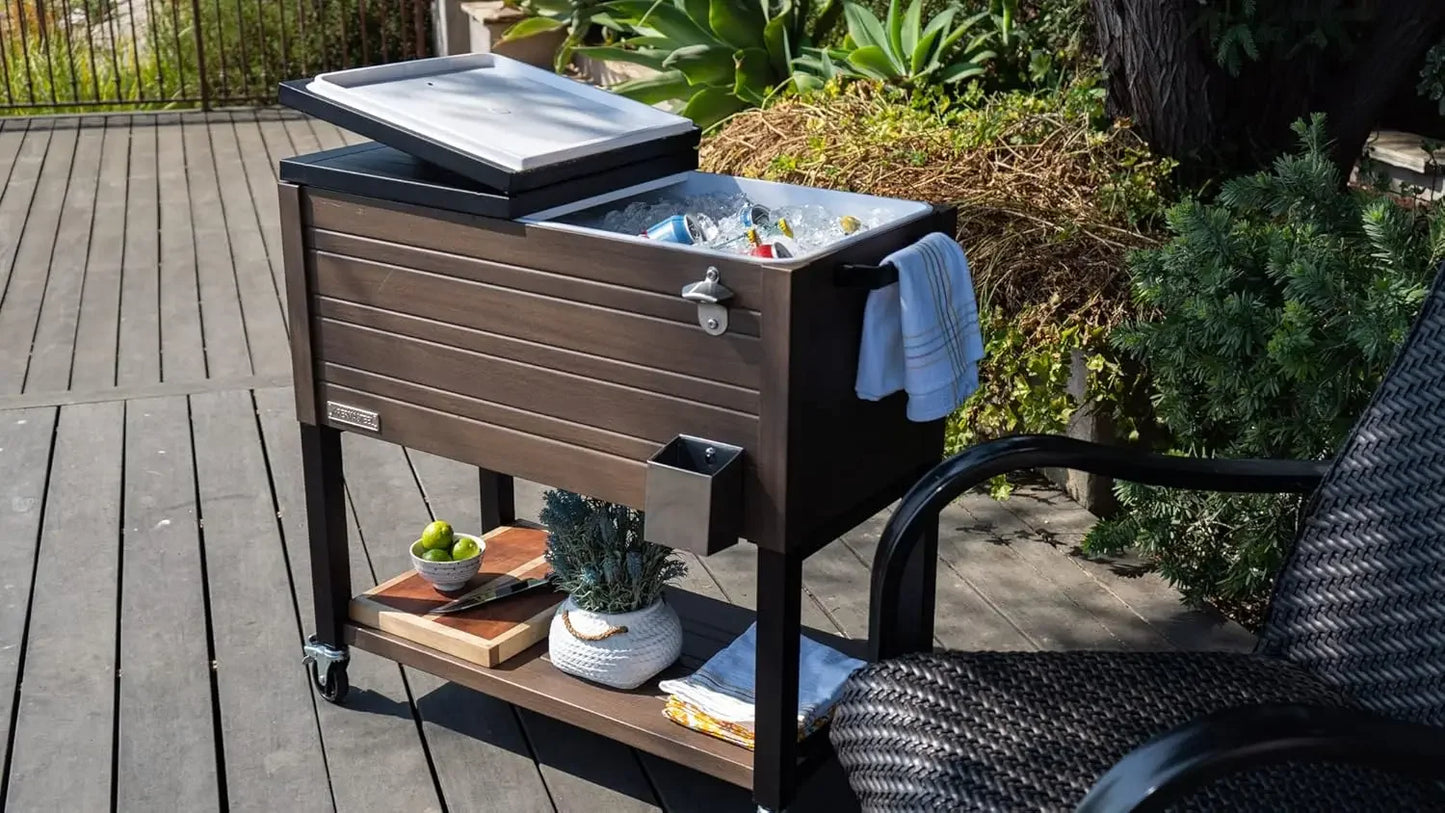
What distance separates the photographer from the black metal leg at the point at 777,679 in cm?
190

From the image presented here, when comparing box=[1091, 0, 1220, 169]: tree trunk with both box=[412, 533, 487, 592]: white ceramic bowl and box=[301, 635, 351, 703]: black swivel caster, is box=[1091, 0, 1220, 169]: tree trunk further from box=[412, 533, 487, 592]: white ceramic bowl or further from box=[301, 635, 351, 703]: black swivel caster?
box=[301, 635, 351, 703]: black swivel caster

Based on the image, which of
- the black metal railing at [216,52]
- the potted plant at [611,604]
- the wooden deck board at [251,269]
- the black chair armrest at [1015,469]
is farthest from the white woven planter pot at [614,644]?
the black metal railing at [216,52]

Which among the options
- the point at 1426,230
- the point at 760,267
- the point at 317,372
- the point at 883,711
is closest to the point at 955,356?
the point at 760,267

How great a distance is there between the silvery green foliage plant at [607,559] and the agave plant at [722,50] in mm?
2908

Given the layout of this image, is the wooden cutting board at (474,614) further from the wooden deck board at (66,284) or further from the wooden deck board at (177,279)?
the wooden deck board at (66,284)

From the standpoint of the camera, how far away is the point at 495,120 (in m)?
2.09

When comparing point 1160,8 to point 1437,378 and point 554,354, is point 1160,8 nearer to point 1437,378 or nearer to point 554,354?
point 1437,378

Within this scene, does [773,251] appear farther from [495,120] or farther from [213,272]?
[213,272]

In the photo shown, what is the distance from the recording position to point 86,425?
3633 mm

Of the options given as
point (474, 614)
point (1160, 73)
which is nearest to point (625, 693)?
point (474, 614)

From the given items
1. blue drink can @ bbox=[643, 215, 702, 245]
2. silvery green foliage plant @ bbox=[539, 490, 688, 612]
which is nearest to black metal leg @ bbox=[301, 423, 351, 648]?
silvery green foliage plant @ bbox=[539, 490, 688, 612]

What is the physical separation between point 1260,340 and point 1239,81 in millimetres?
1281

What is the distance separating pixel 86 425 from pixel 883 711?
8.63ft

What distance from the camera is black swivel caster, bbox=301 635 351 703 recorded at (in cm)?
242
